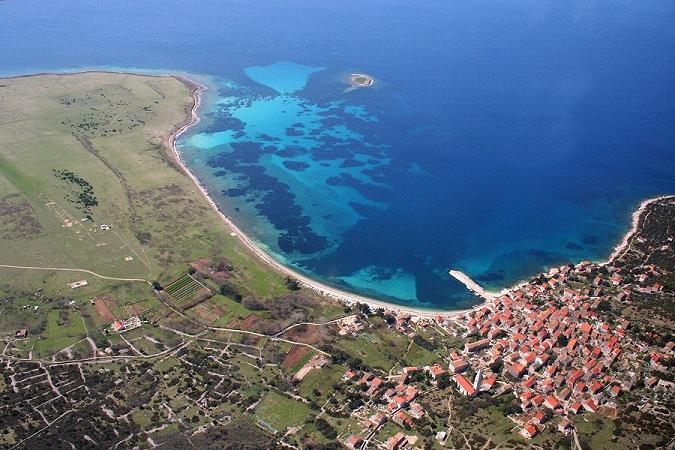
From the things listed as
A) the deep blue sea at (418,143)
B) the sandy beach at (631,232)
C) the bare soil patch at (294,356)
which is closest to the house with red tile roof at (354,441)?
the bare soil patch at (294,356)

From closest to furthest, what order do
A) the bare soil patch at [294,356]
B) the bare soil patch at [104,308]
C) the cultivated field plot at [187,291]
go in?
the bare soil patch at [294,356]
the bare soil patch at [104,308]
the cultivated field plot at [187,291]

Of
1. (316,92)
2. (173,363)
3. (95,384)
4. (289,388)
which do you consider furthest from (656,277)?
(316,92)

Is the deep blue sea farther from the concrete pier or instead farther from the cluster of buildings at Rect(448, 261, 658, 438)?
the cluster of buildings at Rect(448, 261, 658, 438)

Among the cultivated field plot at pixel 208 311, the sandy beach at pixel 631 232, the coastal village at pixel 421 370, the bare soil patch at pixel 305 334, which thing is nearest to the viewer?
the coastal village at pixel 421 370

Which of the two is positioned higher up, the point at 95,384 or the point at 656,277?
the point at 656,277

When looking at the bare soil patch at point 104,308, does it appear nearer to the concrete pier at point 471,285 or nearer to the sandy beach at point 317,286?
the sandy beach at point 317,286

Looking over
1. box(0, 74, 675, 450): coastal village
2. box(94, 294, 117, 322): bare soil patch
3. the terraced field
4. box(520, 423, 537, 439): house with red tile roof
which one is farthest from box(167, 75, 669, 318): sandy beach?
box(94, 294, 117, 322): bare soil patch

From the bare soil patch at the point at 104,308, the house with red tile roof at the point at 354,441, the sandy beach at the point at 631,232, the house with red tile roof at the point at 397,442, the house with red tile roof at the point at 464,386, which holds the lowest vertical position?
the bare soil patch at the point at 104,308

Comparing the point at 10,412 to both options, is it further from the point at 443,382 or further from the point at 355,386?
the point at 443,382
